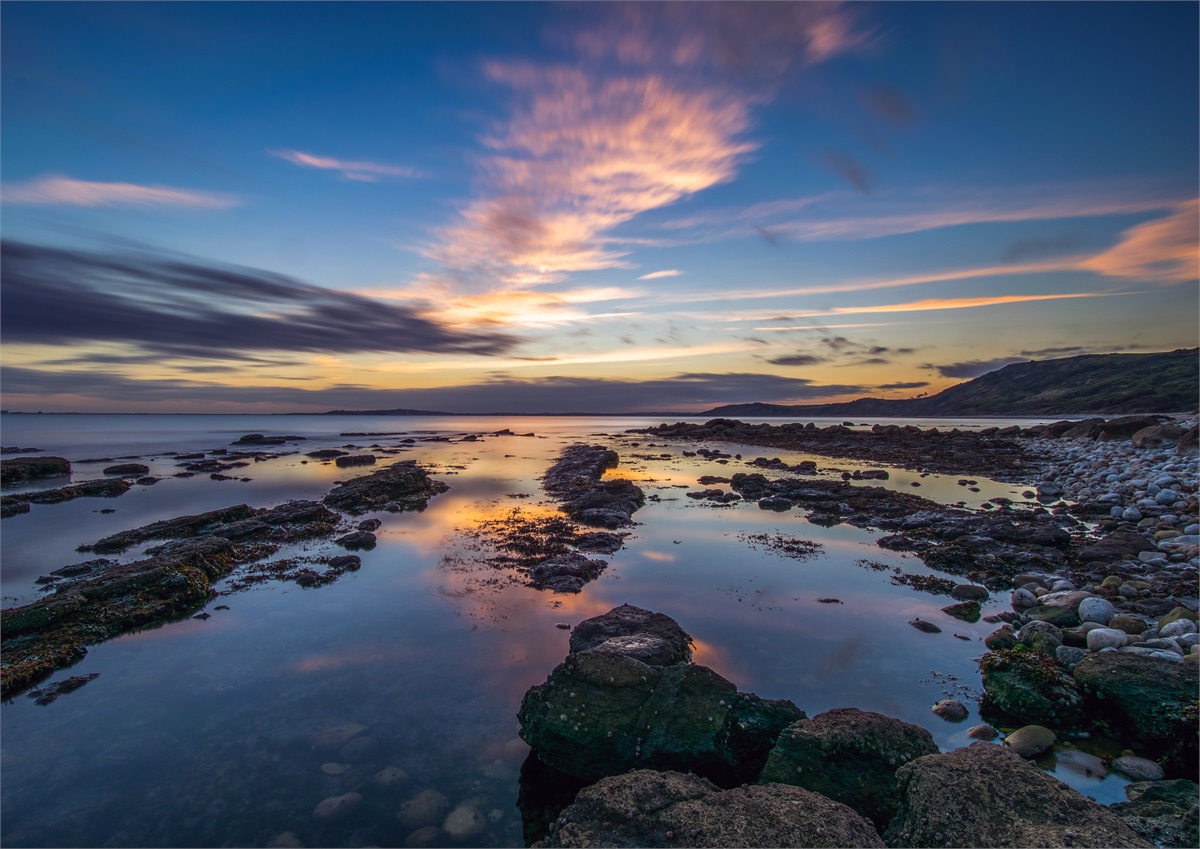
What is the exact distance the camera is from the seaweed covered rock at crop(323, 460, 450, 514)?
93.6ft

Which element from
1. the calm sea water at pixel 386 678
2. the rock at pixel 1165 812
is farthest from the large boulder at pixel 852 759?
the calm sea water at pixel 386 678

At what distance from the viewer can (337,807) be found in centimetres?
699

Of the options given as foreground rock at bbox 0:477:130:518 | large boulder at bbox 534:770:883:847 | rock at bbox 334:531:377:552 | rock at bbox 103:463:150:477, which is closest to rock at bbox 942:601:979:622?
large boulder at bbox 534:770:883:847

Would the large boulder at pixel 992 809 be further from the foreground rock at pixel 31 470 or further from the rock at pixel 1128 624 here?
the foreground rock at pixel 31 470

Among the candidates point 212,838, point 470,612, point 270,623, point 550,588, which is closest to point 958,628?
point 550,588

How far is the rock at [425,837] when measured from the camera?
6.45 m

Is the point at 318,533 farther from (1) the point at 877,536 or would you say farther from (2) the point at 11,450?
(2) the point at 11,450

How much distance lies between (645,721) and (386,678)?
604 centimetres

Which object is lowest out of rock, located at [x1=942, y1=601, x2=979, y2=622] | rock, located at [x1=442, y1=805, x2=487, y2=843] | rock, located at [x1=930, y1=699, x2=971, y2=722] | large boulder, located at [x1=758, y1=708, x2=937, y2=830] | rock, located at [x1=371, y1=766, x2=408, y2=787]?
rock, located at [x1=942, y1=601, x2=979, y2=622]

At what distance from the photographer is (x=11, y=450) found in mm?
67125

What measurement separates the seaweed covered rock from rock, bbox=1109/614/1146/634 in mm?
27948

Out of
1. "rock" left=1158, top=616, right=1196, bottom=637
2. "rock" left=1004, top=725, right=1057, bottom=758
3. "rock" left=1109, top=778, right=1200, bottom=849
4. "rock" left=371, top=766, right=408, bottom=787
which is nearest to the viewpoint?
"rock" left=1109, top=778, right=1200, bottom=849

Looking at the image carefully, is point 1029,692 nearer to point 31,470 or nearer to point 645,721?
point 645,721

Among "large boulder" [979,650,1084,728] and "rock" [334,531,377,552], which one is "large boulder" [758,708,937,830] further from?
"rock" [334,531,377,552]
